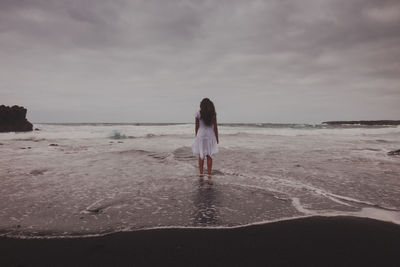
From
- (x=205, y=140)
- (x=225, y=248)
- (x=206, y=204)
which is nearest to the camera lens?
(x=225, y=248)

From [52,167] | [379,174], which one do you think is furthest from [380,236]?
[52,167]

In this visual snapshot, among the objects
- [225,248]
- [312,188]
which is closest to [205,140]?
[312,188]

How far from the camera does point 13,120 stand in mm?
24234

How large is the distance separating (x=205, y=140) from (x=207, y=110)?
0.78 meters

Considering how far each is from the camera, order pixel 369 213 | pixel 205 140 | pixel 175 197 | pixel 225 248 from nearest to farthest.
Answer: pixel 225 248 < pixel 369 213 < pixel 175 197 < pixel 205 140

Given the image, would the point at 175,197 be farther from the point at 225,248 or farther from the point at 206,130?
the point at 206,130

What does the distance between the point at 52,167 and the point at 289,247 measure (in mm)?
6383

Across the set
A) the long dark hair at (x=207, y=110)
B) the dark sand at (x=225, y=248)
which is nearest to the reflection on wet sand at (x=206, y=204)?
the dark sand at (x=225, y=248)

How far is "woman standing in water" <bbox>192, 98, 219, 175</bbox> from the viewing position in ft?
20.0

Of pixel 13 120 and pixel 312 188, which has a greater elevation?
pixel 13 120

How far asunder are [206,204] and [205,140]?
9.32 ft

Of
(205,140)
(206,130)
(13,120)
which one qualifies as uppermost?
(13,120)

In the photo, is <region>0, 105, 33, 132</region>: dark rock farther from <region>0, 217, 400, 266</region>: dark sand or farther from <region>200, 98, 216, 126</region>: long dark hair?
<region>0, 217, 400, 266</region>: dark sand

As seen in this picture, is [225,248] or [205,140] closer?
[225,248]
